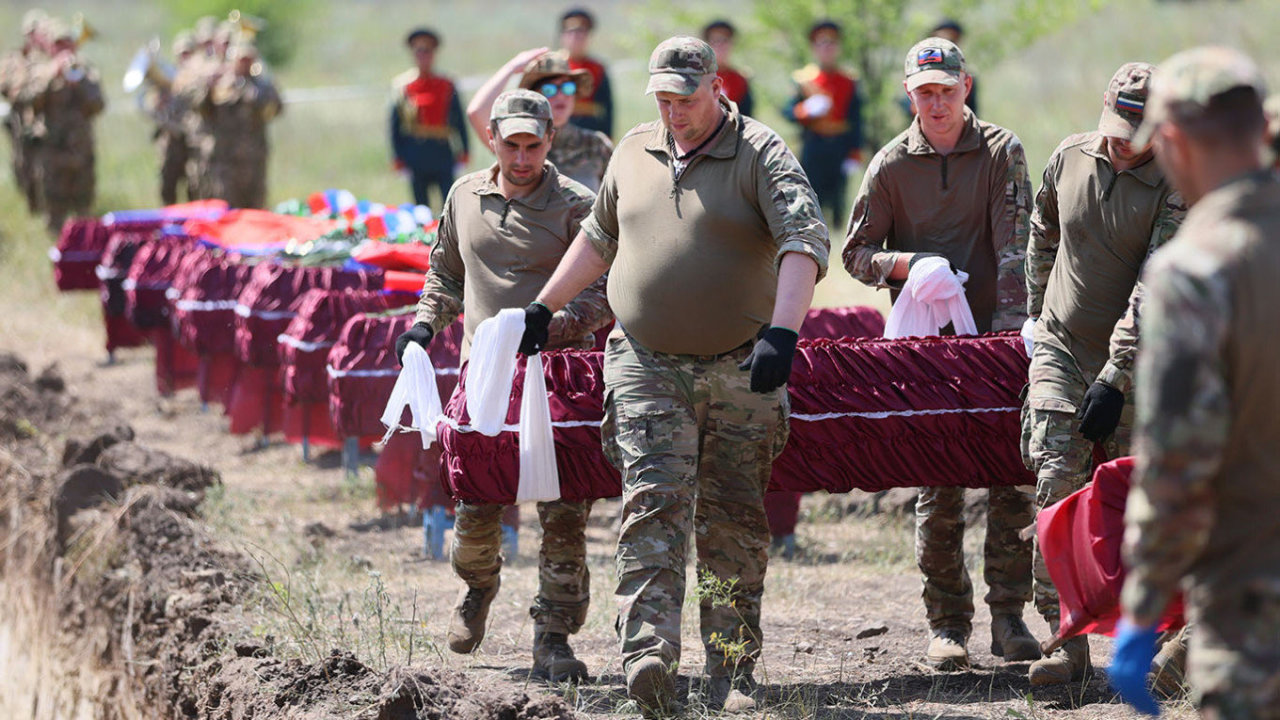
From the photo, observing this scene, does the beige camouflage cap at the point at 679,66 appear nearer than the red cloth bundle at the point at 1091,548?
No

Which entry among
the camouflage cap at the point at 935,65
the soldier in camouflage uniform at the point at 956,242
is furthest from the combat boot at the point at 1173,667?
the camouflage cap at the point at 935,65

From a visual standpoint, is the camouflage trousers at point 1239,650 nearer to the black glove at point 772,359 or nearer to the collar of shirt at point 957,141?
the black glove at point 772,359

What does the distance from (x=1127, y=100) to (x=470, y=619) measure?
120 inches

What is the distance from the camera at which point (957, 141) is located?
6.96m

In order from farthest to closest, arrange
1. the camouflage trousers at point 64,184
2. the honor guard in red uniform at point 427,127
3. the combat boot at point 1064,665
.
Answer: the camouflage trousers at point 64,184 < the honor guard in red uniform at point 427,127 < the combat boot at point 1064,665

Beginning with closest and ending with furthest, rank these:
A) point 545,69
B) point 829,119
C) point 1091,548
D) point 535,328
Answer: point 1091,548, point 535,328, point 545,69, point 829,119

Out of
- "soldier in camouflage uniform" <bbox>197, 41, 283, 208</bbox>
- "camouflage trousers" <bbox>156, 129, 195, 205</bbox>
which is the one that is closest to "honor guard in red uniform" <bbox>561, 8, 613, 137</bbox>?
"soldier in camouflage uniform" <bbox>197, 41, 283, 208</bbox>

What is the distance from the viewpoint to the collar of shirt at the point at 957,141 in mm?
6930

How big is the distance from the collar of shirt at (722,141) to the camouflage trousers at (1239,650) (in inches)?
106

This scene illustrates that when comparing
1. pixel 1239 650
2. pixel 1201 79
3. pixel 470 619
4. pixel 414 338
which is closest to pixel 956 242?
pixel 414 338

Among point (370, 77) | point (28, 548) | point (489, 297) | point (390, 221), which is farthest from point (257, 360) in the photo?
point (370, 77)

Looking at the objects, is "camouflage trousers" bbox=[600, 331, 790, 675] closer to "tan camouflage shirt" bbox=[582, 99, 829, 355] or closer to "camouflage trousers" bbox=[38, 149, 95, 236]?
"tan camouflage shirt" bbox=[582, 99, 829, 355]

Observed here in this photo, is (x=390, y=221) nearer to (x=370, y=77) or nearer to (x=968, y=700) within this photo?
(x=968, y=700)

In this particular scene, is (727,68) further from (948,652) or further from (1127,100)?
(1127,100)
